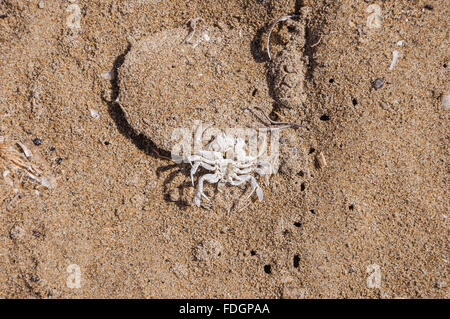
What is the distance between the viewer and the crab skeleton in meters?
2.39

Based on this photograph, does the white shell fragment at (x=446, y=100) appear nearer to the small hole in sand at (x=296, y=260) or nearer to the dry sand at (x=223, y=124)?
the dry sand at (x=223, y=124)

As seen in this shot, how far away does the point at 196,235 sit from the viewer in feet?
8.04

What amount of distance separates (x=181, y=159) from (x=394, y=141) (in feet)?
5.10

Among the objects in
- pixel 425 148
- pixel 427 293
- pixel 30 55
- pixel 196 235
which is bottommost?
pixel 427 293

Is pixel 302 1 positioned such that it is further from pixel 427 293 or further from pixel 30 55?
pixel 427 293

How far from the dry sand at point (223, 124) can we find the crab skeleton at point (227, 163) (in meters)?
0.12

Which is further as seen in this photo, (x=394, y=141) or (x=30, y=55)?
(x=30, y=55)

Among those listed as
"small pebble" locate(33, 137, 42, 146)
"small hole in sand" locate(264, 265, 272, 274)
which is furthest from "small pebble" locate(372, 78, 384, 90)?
"small pebble" locate(33, 137, 42, 146)

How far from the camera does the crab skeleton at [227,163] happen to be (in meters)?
2.39

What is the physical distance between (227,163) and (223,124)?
0.29m

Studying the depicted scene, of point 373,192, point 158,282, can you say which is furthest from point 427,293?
point 158,282

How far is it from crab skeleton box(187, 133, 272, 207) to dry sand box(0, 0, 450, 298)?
12 centimetres

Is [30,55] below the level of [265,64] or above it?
above

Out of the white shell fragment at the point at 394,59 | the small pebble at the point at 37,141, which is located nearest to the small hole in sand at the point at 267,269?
the white shell fragment at the point at 394,59
